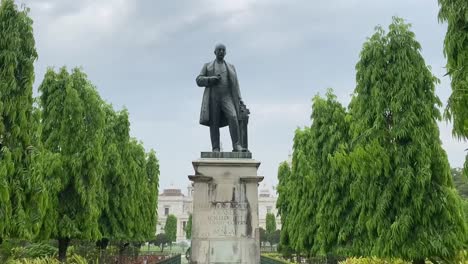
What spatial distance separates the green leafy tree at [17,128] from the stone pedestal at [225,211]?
424 centimetres

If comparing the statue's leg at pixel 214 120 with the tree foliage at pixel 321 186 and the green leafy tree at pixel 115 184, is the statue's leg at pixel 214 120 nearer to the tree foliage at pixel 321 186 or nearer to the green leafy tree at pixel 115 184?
the tree foliage at pixel 321 186

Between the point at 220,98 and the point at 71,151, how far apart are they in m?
8.66

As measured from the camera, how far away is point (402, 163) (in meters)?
12.7

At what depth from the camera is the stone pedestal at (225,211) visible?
9.41 m

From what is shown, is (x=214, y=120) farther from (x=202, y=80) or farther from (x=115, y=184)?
(x=115, y=184)

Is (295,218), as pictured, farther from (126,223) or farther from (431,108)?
(431,108)

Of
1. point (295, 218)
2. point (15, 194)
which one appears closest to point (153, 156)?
point (295, 218)

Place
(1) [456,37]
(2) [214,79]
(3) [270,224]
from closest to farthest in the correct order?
(1) [456,37] < (2) [214,79] < (3) [270,224]

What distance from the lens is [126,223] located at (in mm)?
22672

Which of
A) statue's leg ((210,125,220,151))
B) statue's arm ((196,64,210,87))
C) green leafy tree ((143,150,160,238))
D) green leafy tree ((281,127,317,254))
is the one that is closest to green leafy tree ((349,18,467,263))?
statue's leg ((210,125,220,151))

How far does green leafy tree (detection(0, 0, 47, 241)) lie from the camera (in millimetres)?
10734

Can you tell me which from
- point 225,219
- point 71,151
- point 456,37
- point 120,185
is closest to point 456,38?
point 456,37

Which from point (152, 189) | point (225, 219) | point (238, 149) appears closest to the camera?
point (225, 219)

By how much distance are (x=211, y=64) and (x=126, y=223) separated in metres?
14.1
